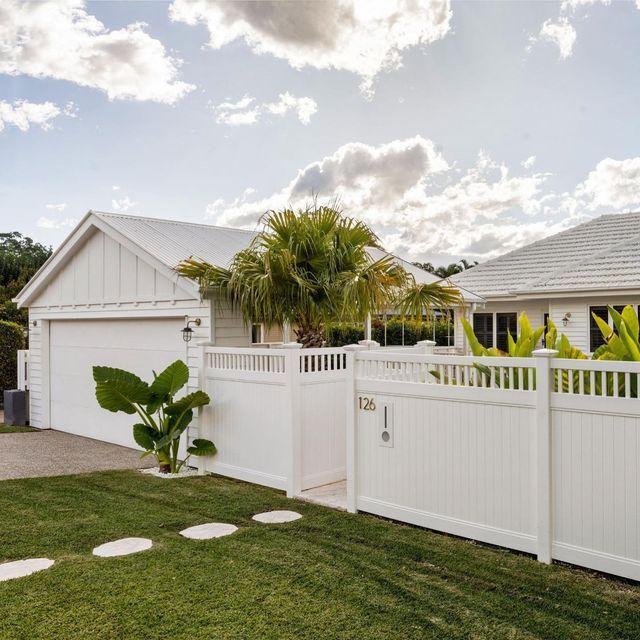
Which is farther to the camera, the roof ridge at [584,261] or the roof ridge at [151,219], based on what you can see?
the roof ridge at [584,261]

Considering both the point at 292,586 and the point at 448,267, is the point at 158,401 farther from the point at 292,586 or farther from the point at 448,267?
the point at 448,267

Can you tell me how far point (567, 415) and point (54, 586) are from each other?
13.5ft

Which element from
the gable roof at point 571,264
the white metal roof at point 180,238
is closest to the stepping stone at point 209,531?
the white metal roof at point 180,238

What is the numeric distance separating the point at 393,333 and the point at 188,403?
8.85 meters

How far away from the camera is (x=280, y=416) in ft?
24.0

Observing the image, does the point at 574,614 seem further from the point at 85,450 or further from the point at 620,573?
the point at 85,450

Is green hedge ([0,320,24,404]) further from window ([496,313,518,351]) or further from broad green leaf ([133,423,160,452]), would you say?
window ([496,313,518,351])

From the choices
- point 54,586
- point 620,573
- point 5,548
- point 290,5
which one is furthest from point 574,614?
point 290,5

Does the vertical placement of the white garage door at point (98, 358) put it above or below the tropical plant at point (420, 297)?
below

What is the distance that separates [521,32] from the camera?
442 inches

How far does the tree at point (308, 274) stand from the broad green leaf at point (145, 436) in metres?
2.02

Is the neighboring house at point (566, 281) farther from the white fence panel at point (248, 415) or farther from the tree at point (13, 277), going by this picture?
the tree at point (13, 277)

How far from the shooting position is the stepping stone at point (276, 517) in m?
6.04

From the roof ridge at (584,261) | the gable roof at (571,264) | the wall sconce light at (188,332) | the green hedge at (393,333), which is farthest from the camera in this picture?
the roof ridge at (584,261)
